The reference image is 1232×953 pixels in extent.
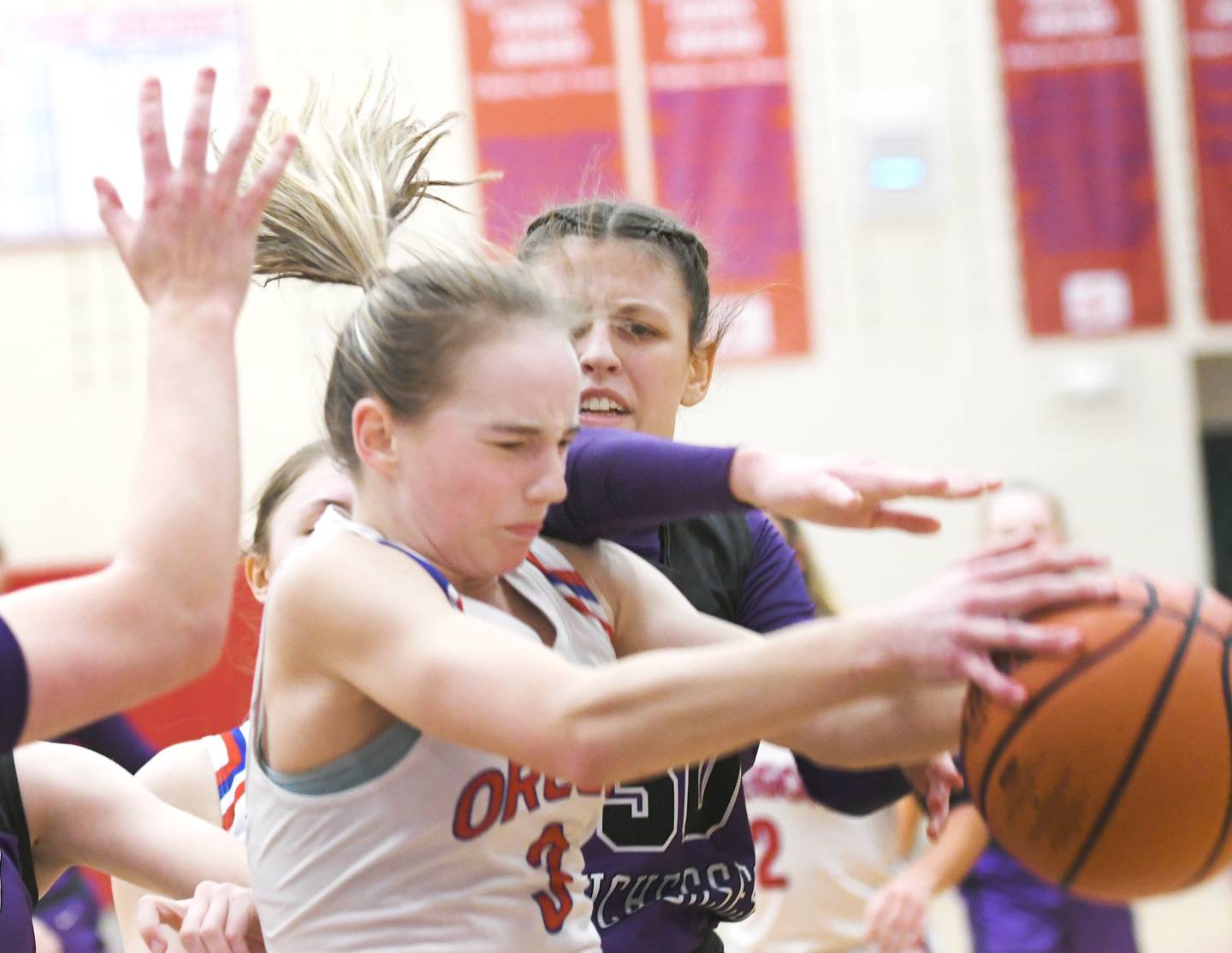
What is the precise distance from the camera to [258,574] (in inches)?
108

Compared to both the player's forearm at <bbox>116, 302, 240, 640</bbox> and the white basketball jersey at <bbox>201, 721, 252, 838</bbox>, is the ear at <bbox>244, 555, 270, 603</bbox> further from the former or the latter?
the player's forearm at <bbox>116, 302, 240, 640</bbox>

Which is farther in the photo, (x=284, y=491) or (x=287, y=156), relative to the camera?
(x=284, y=491)

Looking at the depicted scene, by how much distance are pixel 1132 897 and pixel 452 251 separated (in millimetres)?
1035

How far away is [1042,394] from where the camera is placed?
878 centimetres

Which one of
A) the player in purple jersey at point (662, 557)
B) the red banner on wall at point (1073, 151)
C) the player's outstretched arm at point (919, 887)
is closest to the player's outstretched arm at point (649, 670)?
the player in purple jersey at point (662, 557)

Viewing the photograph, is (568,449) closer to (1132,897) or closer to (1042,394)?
(1132,897)

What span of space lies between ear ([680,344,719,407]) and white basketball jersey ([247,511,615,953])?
808 mm

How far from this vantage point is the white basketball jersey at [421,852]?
1.72 m

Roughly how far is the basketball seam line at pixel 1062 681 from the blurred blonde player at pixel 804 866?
99.5 inches

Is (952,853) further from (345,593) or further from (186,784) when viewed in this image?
(345,593)

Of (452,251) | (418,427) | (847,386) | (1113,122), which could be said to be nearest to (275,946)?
(418,427)

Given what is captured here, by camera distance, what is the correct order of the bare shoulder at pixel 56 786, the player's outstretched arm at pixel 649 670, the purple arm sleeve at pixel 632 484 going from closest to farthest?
the player's outstretched arm at pixel 649 670
the purple arm sleeve at pixel 632 484
the bare shoulder at pixel 56 786

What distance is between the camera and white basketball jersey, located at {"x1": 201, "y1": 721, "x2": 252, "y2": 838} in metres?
2.48

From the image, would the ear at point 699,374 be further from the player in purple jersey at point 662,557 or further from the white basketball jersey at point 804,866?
the white basketball jersey at point 804,866
